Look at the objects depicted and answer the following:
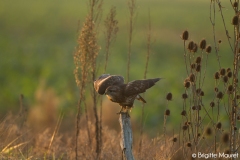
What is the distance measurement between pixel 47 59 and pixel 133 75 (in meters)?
4.81

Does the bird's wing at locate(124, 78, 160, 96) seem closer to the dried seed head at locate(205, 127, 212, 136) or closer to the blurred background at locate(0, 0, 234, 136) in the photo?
the dried seed head at locate(205, 127, 212, 136)

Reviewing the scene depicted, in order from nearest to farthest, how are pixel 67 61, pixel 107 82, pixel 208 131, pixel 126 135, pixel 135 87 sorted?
pixel 208 131
pixel 135 87
pixel 107 82
pixel 126 135
pixel 67 61

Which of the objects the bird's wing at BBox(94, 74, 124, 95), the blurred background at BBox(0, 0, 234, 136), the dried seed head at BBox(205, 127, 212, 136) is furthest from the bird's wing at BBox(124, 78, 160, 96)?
the blurred background at BBox(0, 0, 234, 136)

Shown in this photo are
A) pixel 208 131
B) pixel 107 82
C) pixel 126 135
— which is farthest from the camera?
pixel 126 135

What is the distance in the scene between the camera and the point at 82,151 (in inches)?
249

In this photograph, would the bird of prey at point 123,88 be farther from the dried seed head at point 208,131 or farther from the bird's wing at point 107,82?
the dried seed head at point 208,131

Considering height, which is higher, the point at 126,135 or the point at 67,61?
the point at 67,61

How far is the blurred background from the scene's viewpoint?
11344mm

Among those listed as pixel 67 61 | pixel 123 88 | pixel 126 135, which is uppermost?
pixel 67 61

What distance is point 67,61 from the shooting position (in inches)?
810

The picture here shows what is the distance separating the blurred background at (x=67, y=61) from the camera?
447 inches

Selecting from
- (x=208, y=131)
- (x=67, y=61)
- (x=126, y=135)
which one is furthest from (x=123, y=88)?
(x=67, y=61)

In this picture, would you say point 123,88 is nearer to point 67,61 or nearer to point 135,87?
point 135,87

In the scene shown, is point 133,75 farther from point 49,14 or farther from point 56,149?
point 49,14
